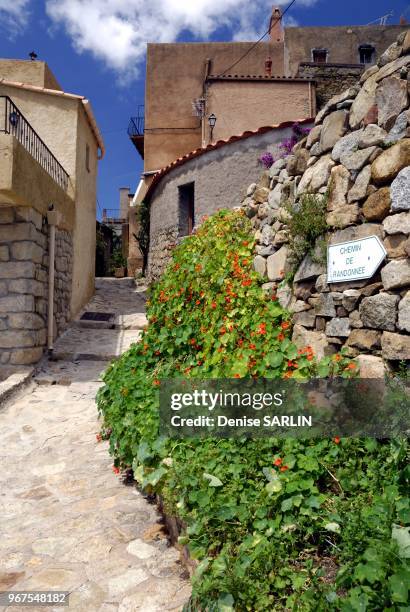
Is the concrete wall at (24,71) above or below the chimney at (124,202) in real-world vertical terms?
below

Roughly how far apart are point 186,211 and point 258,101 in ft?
15.6

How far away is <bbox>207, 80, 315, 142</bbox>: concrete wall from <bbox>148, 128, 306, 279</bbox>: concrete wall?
11.3ft

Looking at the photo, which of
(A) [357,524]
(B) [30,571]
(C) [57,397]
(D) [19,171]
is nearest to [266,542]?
(A) [357,524]

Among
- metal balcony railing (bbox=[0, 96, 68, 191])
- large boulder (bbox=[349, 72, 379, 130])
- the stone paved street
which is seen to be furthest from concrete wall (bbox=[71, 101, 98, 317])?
large boulder (bbox=[349, 72, 379, 130])

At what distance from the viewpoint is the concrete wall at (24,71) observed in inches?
411

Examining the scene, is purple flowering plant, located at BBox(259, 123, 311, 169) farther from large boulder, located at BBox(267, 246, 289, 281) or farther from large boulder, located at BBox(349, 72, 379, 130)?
large boulder, located at BBox(349, 72, 379, 130)

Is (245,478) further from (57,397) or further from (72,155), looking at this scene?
(72,155)

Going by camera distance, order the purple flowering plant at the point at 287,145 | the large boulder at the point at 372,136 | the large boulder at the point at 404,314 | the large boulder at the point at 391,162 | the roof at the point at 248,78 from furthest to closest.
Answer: the roof at the point at 248,78 < the purple flowering plant at the point at 287,145 < the large boulder at the point at 372,136 < the large boulder at the point at 391,162 < the large boulder at the point at 404,314

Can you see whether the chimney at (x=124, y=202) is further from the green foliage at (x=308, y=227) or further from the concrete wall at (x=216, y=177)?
the green foliage at (x=308, y=227)

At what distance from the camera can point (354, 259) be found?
3.46 m

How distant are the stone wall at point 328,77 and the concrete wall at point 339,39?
13.1ft

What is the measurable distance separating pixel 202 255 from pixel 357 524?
3.97 m

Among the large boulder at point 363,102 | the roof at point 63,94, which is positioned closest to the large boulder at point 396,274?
the large boulder at point 363,102

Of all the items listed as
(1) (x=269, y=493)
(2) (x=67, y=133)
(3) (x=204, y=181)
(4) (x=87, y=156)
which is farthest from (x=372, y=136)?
(4) (x=87, y=156)
